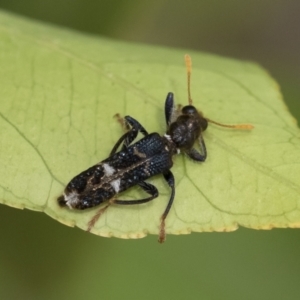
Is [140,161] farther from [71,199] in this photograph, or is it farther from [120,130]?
[71,199]

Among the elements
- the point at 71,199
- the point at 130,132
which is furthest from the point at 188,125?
the point at 71,199

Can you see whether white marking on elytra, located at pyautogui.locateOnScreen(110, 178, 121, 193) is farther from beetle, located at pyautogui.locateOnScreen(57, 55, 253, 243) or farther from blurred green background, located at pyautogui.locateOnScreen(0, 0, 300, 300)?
blurred green background, located at pyautogui.locateOnScreen(0, 0, 300, 300)

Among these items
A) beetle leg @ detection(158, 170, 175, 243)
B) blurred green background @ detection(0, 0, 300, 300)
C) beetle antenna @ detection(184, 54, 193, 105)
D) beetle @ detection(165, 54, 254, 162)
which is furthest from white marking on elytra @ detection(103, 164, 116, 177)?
blurred green background @ detection(0, 0, 300, 300)

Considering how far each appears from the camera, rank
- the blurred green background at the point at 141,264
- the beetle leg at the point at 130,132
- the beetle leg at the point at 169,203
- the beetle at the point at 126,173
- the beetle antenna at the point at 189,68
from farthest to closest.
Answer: the blurred green background at the point at 141,264 < the beetle antenna at the point at 189,68 < the beetle leg at the point at 130,132 < the beetle at the point at 126,173 < the beetle leg at the point at 169,203

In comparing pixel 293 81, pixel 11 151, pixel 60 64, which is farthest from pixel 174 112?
pixel 293 81

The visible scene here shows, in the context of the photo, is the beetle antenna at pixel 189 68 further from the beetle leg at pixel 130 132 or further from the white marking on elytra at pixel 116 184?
the white marking on elytra at pixel 116 184

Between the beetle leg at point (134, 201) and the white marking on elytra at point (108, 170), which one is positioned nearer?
the beetle leg at point (134, 201)

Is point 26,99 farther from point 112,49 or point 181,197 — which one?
point 181,197

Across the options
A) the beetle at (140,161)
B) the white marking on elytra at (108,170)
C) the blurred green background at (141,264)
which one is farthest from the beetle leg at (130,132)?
the blurred green background at (141,264)
